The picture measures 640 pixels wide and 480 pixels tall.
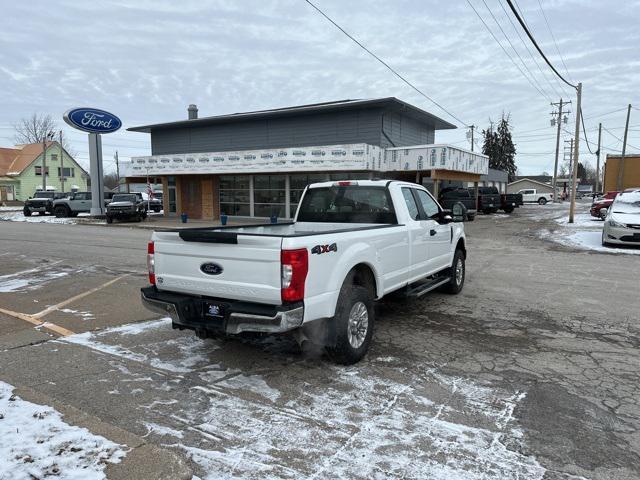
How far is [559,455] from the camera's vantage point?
3.13m

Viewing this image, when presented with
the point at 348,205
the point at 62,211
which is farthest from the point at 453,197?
the point at 62,211

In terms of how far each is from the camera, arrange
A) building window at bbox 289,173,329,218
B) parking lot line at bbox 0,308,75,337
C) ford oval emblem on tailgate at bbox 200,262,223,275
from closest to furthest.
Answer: ford oval emblem on tailgate at bbox 200,262,223,275 < parking lot line at bbox 0,308,75,337 < building window at bbox 289,173,329,218

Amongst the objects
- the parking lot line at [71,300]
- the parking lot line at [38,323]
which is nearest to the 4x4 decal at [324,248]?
the parking lot line at [38,323]

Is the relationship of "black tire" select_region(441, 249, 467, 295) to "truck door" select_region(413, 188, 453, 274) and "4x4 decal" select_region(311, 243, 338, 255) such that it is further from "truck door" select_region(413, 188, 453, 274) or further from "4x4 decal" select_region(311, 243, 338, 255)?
"4x4 decal" select_region(311, 243, 338, 255)

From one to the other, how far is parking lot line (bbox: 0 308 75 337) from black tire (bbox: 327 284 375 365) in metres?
3.51

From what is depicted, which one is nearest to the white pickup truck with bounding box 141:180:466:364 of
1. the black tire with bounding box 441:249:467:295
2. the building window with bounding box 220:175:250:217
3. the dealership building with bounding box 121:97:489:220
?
the black tire with bounding box 441:249:467:295

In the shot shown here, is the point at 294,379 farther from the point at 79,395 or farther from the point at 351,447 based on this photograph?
the point at 79,395

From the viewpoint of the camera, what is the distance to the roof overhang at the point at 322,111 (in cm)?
2378

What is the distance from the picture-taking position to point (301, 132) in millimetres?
26781

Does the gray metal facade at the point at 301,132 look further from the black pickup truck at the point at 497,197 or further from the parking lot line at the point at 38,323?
the parking lot line at the point at 38,323

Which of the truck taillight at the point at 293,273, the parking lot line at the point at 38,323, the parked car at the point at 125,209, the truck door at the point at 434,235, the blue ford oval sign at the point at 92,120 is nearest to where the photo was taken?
the truck taillight at the point at 293,273

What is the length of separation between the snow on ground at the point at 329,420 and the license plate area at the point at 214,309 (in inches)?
23.7

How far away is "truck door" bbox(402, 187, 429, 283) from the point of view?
5.99m

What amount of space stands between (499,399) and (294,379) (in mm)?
1796
